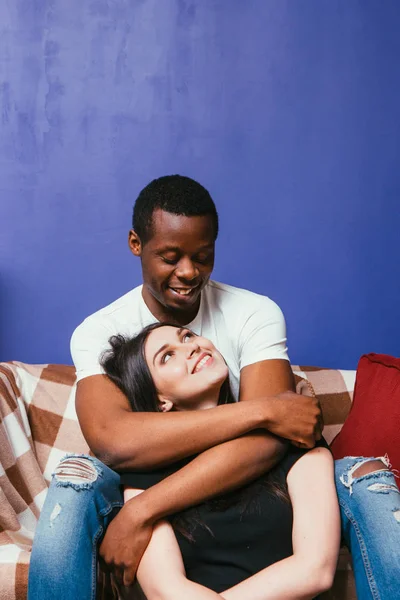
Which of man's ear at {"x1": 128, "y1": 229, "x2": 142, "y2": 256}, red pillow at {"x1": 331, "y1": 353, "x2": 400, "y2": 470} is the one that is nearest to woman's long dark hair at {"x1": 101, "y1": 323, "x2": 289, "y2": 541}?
man's ear at {"x1": 128, "y1": 229, "x2": 142, "y2": 256}

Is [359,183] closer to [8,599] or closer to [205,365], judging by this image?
[205,365]

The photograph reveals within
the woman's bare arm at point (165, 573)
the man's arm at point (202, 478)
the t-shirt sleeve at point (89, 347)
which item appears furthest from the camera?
the t-shirt sleeve at point (89, 347)

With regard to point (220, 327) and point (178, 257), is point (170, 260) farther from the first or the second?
point (220, 327)

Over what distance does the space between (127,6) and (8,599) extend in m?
1.95

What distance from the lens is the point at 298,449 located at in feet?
5.21

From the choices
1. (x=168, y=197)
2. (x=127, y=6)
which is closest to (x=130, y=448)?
(x=168, y=197)

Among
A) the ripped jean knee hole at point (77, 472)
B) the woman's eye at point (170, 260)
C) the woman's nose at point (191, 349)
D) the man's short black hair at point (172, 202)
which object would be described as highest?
the man's short black hair at point (172, 202)

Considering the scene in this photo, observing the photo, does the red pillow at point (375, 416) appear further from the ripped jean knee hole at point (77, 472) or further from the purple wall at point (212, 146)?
the ripped jean knee hole at point (77, 472)

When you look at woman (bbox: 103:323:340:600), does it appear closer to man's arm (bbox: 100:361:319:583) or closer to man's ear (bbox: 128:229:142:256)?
man's arm (bbox: 100:361:319:583)

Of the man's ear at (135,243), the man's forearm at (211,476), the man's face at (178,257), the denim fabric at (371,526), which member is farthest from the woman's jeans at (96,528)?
the man's ear at (135,243)

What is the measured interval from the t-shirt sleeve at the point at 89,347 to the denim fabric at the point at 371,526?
643 millimetres

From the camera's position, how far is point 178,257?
1.80 m

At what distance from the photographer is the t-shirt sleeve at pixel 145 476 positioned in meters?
1.59

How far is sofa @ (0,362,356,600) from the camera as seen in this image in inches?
77.9
